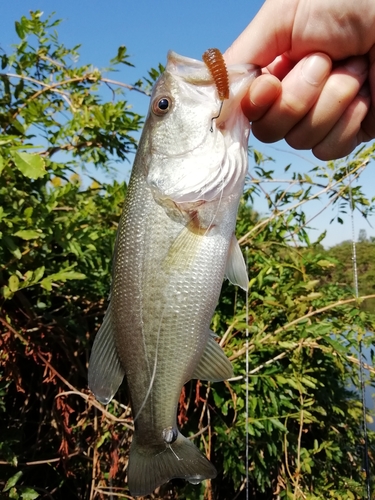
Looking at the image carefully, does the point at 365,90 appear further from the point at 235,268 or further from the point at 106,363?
the point at 106,363

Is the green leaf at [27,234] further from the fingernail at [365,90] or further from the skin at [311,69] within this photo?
the fingernail at [365,90]

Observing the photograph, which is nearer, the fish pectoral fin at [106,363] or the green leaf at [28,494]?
the fish pectoral fin at [106,363]

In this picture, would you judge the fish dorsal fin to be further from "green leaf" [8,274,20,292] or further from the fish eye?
"green leaf" [8,274,20,292]

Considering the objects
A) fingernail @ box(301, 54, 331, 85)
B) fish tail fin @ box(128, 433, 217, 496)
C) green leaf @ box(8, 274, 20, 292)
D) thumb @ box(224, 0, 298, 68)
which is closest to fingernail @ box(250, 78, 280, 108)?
fingernail @ box(301, 54, 331, 85)

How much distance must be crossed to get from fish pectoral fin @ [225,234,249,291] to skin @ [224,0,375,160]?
43cm

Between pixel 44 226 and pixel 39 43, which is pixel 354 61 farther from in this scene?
pixel 39 43

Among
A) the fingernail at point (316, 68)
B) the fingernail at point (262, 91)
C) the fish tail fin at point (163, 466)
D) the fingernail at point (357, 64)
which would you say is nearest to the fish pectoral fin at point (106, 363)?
the fish tail fin at point (163, 466)

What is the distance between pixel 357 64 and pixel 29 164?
3.85ft

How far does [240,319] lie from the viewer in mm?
2521

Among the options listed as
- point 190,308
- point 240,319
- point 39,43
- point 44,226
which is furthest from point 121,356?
point 39,43

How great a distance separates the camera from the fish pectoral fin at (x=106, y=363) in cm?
141

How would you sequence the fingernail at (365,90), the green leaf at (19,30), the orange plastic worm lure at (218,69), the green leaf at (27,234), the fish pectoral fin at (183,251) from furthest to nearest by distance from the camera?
1. the green leaf at (19,30)
2. the green leaf at (27,234)
3. the fingernail at (365,90)
4. the fish pectoral fin at (183,251)
5. the orange plastic worm lure at (218,69)

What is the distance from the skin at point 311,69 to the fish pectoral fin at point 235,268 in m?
0.43

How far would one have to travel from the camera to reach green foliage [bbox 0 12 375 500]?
7.60 ft
